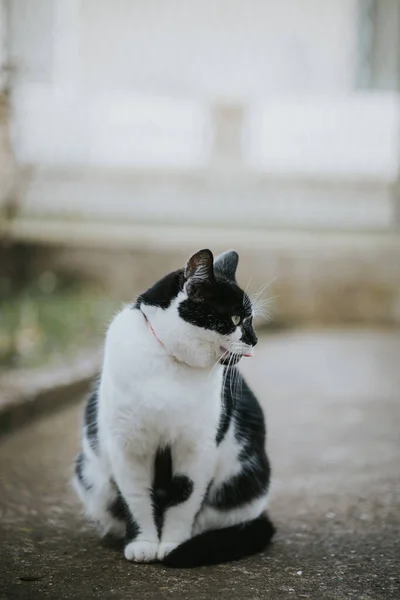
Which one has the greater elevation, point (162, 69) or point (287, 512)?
point (162, 69)

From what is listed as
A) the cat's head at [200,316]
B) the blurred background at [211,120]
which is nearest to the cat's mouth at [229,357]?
the cat's head at [200,316]

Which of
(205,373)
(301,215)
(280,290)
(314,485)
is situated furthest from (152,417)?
(301,215)

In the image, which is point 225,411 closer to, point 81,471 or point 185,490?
point 185,490

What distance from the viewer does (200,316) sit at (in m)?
2.10

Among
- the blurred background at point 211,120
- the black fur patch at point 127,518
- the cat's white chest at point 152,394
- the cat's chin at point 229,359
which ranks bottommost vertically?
the black fur patch at point 127,518

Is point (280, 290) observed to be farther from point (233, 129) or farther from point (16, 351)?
point (16, 351)

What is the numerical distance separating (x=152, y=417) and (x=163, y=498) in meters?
0.29

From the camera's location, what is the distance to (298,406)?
4547mm

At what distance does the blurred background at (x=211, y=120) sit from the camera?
7234 mm

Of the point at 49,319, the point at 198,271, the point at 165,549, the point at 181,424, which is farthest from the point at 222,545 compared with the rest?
the point at 49,319

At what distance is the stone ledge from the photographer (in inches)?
154

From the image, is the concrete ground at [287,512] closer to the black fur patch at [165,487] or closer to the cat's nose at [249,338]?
the black fur patch at [165,487]

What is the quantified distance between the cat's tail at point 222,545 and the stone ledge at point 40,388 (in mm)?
1784

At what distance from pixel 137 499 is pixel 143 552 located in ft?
0.45
